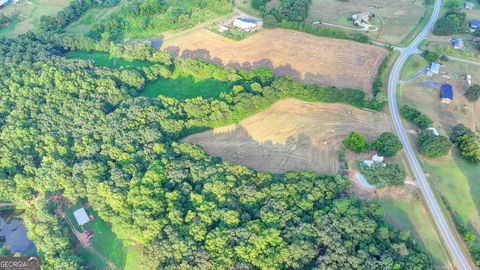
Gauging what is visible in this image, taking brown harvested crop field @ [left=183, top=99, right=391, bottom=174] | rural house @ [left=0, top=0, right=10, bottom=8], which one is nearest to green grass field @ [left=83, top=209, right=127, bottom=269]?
brown harvested crop field @ [left=183, top=99, right=391, bottom=174]

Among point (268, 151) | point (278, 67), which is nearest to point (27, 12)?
point (278, 67)

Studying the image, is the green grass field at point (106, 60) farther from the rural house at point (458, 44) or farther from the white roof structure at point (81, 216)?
the rural house at point (458, 44)

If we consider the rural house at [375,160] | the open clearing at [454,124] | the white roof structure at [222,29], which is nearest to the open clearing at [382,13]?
the open clearing at [454,124]

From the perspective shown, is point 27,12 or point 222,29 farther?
point 27,12

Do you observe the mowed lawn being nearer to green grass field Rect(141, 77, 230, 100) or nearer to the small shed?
green grass field Rect(141, 77, 230, 100)

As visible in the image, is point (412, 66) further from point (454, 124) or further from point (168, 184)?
point (168, 184)

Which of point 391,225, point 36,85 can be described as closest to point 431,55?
point 391,225

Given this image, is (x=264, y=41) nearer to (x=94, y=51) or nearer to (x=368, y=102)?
(x=368, y=102)
